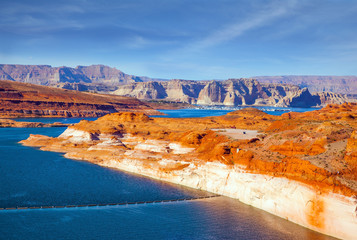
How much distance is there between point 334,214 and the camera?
2650 centimetres

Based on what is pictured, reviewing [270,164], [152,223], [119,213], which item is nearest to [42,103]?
[119,213]

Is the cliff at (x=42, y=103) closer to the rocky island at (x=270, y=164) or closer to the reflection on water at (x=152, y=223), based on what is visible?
the rocky island at (x=270, y=164)

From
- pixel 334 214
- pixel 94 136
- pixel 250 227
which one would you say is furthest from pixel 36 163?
pixel 334 214

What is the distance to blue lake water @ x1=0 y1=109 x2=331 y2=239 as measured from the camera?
27094mm

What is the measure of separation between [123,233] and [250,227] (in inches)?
448

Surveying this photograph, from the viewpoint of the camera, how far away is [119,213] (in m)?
31.7

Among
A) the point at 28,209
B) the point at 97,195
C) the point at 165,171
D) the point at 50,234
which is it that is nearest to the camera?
the point at 50,234

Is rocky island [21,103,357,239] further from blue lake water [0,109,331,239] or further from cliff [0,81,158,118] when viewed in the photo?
cliff [0,81,158,118]

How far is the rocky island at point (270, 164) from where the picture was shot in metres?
27.5

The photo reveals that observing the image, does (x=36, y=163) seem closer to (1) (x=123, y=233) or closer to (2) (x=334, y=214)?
(1) (x=123, y=233)

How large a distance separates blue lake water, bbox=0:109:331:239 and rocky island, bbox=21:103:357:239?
5.31ft

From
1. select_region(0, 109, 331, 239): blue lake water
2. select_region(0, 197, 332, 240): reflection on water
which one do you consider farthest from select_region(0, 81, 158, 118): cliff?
select_region(0, 197, 332, 240): reflection on water

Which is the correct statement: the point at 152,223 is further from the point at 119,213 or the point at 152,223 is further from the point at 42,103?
the point at 42,103

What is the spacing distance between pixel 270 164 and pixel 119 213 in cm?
1654
